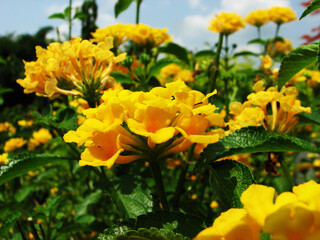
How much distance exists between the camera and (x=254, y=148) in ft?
1.83

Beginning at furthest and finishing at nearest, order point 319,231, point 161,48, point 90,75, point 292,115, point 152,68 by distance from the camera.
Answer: point 161,48 → point 152,68 → point 90,75 → point 292,115 → point 319,231

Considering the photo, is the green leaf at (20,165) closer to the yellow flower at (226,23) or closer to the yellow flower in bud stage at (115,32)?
the yellow flower in bud stage at (115,32)

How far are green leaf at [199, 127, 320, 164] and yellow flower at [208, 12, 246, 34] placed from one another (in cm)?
106

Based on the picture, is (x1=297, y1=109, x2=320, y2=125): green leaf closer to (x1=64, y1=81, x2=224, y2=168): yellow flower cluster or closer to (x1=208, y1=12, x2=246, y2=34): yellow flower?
(x1=64, y1=81, x2=224, y2=168): yellow flower cluster

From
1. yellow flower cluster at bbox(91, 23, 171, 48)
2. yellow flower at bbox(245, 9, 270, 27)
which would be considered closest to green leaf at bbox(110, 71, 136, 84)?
yellow flower cluster at bbox(91, 23, 171, 48)

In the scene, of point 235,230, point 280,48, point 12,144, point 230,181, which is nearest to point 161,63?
point 230,181

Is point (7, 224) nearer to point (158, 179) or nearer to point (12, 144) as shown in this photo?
point (158, 179)

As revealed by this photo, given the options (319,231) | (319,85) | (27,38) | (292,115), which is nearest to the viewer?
(319,231)

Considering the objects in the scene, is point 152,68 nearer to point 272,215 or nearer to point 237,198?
point 237,198

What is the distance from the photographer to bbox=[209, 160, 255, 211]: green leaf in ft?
1.67

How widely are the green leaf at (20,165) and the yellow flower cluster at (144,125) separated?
244 mm

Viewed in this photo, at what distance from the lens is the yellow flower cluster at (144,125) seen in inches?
19.6

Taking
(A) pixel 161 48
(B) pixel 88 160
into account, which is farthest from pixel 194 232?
(A) pixel 161 48

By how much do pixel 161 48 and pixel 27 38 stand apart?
19638 millimetres
